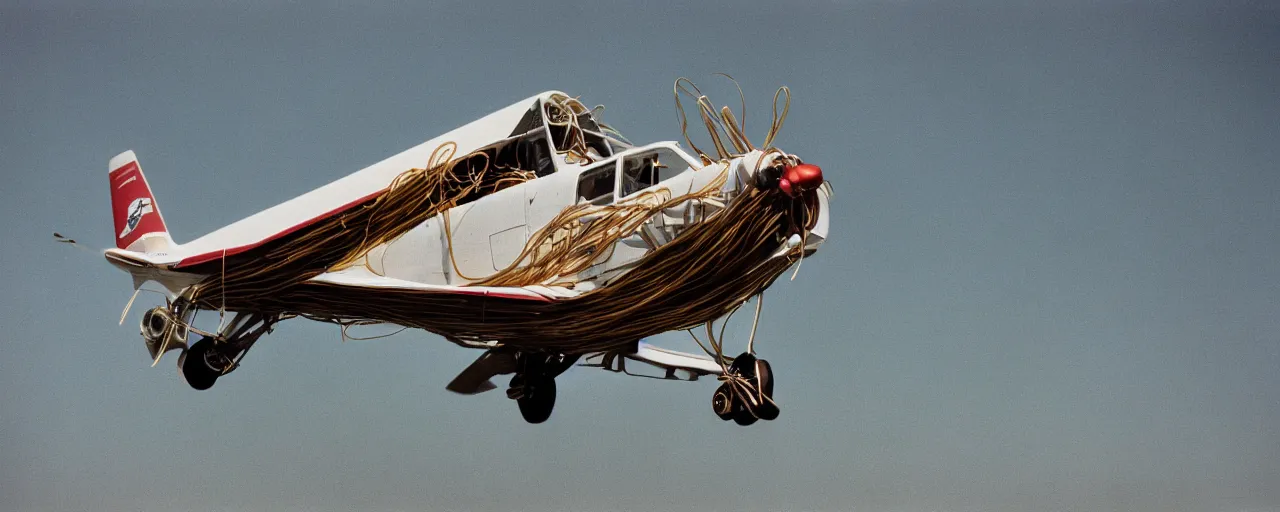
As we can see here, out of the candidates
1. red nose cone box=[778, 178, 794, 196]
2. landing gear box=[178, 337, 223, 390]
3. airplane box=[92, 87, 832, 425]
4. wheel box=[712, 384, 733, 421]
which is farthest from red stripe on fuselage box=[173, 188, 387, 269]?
red nose cone box=[778, 178, 794, 196]

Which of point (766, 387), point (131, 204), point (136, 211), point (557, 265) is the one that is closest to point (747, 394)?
point (766, 387)

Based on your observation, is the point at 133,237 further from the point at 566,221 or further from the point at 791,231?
the point at 791,231

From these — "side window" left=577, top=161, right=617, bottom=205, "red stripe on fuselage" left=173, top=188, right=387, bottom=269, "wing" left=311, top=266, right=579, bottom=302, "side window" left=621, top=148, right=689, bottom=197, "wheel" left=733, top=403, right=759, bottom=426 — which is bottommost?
"wheel" left=733, top=403, right=759, bottom=426

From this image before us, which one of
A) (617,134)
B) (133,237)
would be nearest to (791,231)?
(617,134)

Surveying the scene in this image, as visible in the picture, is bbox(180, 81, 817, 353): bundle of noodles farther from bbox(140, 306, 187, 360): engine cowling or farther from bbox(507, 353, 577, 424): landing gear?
bbox(507, 353, 577, 424): landing gear

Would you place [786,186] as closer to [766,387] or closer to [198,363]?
[766,387]

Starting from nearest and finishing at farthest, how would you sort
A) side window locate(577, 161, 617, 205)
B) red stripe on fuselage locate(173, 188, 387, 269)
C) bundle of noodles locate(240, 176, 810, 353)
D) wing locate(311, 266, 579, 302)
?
bundle of noodles locate(240, 176, 810, 353) → wing locate(311, 266, 579, 302) → side window locate(577, 161, 617, 205) → red stripe on fuselage locate(173, 188, 387, 269)

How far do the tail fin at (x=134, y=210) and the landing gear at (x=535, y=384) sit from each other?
17.9ft

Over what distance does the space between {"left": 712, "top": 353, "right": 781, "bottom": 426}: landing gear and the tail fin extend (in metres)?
9.11

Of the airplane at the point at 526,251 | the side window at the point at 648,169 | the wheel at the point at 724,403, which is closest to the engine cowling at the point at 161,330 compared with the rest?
the airplane at the point at 526,251

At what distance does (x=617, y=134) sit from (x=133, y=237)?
7644mm

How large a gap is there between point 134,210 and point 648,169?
8895 millimetres

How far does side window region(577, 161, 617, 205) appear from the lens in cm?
1614

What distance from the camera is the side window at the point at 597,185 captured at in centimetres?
1614
